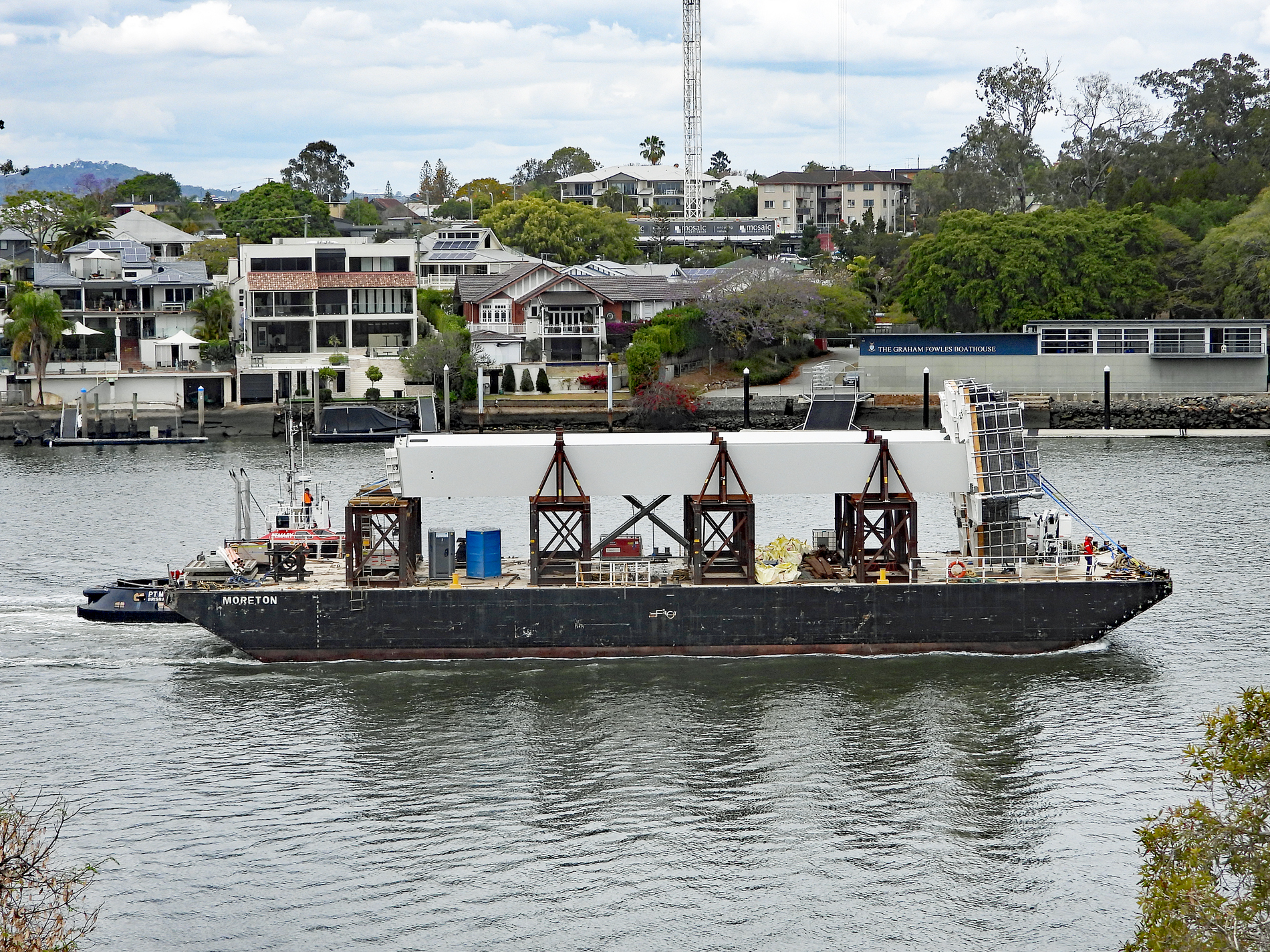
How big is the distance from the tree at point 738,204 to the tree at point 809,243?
3685 centimetres

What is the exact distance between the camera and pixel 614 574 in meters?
34.1

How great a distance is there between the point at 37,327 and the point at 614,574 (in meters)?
62.9

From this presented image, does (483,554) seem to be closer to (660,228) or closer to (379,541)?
(379,541)

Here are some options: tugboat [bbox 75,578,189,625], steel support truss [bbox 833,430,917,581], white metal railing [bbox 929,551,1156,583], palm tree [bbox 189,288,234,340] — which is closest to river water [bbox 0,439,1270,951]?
tugboat [bbox 75,578,189,625]

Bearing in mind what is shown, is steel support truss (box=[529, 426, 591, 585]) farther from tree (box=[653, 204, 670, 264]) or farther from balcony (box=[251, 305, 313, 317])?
tree (box=[653, 204, 670, 264])

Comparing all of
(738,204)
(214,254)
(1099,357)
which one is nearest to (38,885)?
(1099,357)

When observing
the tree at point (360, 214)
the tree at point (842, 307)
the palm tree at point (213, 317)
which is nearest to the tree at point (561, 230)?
the tree at point (842, 307)

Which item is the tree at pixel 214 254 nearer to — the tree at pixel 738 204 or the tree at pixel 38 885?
the tree at pixel 738 204

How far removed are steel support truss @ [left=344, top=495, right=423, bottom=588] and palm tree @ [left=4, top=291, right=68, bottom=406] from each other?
58299mm

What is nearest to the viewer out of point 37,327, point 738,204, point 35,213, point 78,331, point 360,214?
point 37,327

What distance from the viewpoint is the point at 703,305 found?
3610 inches

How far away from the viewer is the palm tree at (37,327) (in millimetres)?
85188

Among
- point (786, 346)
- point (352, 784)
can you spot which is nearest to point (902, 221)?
point (786, 346)

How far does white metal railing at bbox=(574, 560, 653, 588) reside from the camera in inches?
1336
